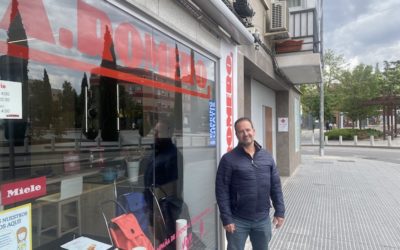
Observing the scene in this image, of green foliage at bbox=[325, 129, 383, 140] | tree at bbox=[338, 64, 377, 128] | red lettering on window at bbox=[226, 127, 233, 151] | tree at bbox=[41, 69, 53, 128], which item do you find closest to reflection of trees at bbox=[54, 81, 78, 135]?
tree at bbox=[41, 69, 53, 128]

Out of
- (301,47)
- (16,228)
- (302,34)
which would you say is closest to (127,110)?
(16,228)

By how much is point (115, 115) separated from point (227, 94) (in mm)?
1476

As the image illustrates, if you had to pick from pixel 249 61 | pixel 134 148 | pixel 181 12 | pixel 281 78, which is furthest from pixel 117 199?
pixel 281 78

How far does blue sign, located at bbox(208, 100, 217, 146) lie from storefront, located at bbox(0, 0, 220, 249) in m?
0.01

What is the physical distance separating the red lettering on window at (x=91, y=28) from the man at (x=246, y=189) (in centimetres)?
144

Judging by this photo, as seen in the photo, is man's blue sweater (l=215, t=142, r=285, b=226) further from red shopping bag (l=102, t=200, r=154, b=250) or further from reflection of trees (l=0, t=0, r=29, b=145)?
reflection of trees (l=0, t=0, r=29, b=145)

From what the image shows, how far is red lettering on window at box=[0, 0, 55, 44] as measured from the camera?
6.26 feet

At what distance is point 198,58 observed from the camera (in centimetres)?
396

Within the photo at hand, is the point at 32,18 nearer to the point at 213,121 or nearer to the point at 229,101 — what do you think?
the point at 213,121

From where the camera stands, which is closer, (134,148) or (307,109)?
(134,148)

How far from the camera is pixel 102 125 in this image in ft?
14.2

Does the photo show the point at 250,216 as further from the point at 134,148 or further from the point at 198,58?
the point at 198,58

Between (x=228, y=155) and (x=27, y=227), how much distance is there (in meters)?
1.81

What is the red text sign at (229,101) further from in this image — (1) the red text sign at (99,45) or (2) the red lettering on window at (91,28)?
(2) the red lettering on window at (91,28)
